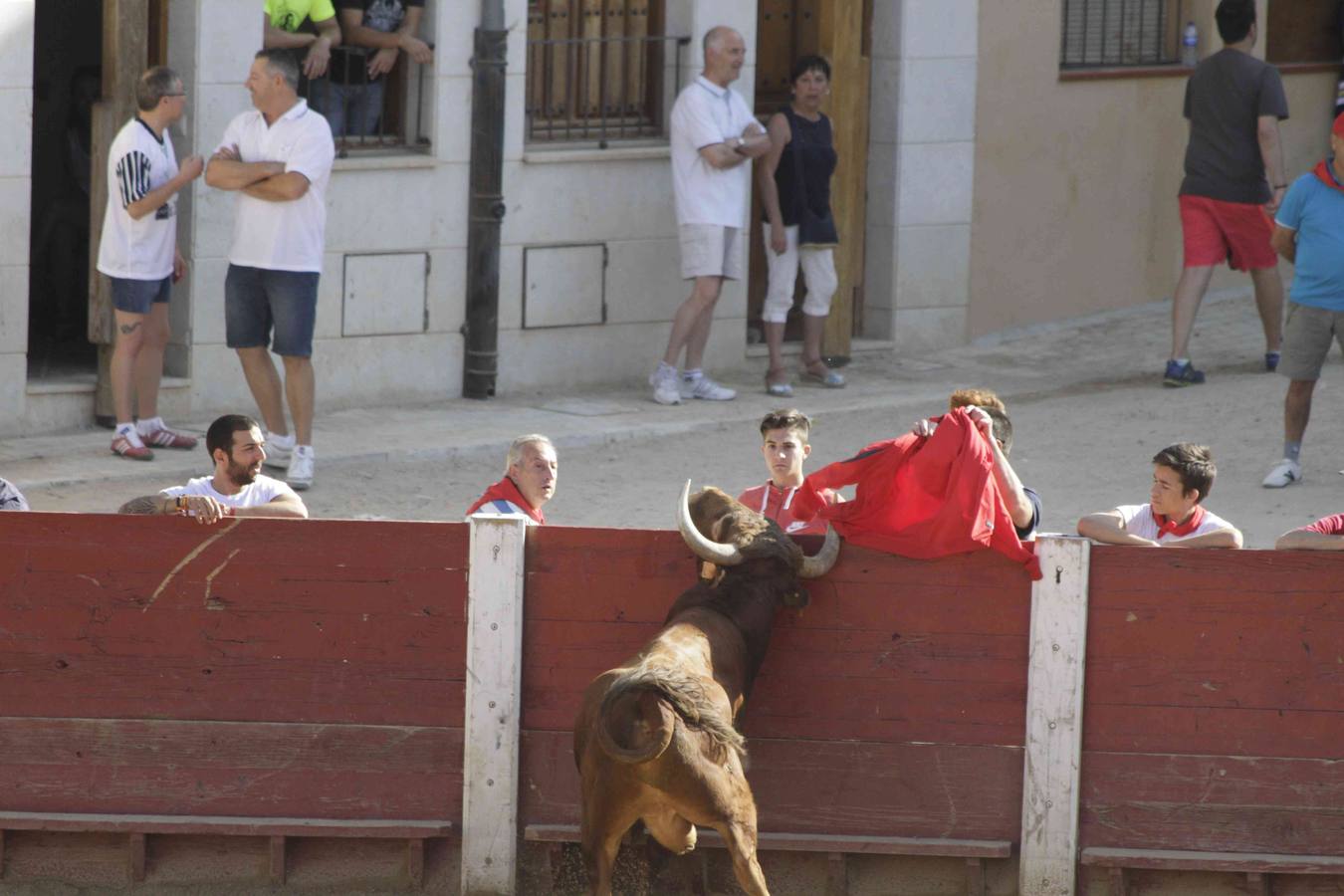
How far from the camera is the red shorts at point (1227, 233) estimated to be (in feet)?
39.7

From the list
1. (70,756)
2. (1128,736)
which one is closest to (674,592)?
(1128,736)

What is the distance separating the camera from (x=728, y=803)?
17.4 ft

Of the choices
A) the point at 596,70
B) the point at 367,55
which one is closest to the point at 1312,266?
the point at 596,70

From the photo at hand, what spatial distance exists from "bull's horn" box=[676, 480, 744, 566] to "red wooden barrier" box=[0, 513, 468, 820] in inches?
24.6

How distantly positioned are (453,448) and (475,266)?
4.66 feet

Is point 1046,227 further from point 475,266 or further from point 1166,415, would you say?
point 475,266

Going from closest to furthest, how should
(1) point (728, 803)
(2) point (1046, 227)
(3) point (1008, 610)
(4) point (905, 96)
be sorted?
1. (1) point (728, 803)
2. (3) point (1008, 610)
3. (4) point (905, 96)
4. (2) point (1046, 227)

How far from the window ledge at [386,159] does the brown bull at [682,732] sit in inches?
219

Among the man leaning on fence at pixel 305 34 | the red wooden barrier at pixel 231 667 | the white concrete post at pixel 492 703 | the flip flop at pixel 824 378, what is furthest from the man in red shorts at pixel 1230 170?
the red wooden barrier at pixel 231 667

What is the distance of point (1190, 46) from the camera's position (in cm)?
1446

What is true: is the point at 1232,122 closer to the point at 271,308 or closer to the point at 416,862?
the point at 271,308

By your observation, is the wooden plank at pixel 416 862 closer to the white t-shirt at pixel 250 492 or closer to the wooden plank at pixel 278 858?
the wooden plank at pixel 278 858

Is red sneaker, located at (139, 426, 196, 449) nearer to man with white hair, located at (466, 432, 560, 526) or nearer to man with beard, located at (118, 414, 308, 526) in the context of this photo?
man with beard, located at (118, 414, 308, 526)

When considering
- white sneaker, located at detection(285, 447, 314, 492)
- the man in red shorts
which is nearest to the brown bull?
white sneaker, located at detection(285, 447, 314, 492)
